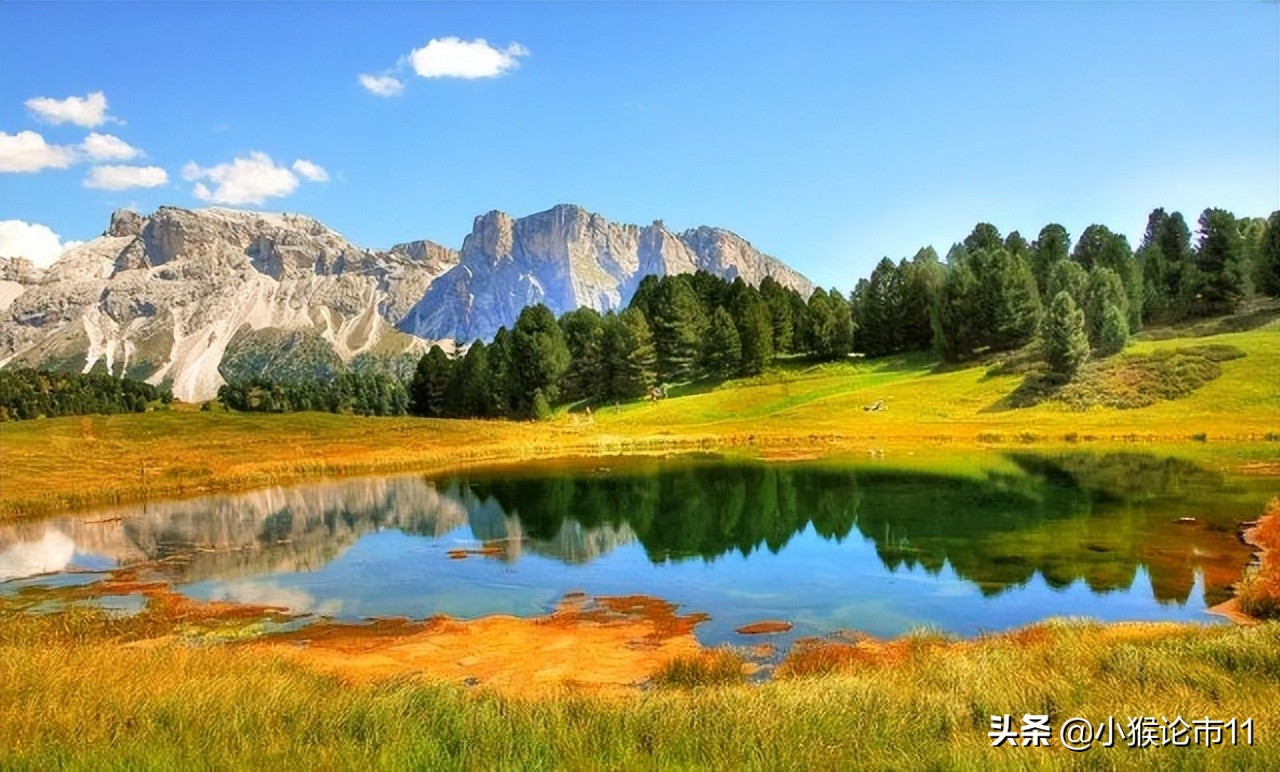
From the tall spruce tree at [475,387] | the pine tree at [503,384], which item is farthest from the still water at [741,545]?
the tall spruce tree at [475,387]

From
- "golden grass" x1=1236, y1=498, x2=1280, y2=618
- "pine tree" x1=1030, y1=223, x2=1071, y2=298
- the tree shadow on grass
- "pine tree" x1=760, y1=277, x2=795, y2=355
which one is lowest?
"golden grass" x1=1236, y1=498, x2=1280, y2=618

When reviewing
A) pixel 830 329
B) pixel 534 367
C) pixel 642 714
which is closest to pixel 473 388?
pixel 534 367

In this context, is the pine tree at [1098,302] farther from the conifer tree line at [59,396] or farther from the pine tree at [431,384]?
the conifer tree line at [59,396]

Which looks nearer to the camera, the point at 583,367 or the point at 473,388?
the point at 583,367

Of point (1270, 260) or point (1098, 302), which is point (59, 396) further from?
point (1270, 260)

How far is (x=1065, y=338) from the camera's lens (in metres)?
76.4

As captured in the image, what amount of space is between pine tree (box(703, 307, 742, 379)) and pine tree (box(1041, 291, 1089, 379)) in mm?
42667

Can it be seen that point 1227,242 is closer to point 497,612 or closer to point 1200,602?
point 1200,602

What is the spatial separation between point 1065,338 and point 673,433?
120ft

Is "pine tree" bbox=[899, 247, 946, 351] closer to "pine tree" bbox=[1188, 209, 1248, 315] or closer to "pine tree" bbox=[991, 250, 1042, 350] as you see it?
"pine tree" bbox=[991, 250, 1042, 350]

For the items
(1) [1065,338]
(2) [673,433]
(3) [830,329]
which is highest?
(3) [830,329]

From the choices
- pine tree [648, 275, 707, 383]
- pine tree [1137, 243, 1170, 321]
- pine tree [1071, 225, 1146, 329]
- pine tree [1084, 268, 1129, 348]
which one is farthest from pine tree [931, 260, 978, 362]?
pine tree [648, 275, 707, 383]

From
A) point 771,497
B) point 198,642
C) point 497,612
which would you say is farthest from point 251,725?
point 771,497

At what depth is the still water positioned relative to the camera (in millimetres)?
22172
